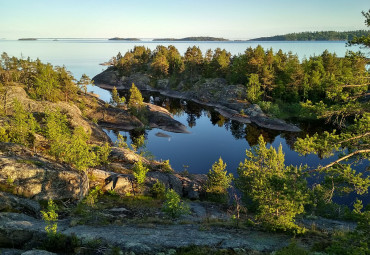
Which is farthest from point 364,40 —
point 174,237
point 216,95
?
point 216,95

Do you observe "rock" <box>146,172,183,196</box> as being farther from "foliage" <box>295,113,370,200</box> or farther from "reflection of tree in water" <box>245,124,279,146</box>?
"reflection of tree in water" <box>245,124,279,146</box>

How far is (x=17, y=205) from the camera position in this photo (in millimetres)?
22219

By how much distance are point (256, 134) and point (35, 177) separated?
6504cm

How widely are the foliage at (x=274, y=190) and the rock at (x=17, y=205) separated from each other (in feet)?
66.2

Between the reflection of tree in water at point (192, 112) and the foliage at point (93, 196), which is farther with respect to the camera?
the reflection of tree in water at point (192, 112)

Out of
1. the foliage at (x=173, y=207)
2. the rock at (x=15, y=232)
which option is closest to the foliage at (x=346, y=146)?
the foliage at (x=173, y=207)

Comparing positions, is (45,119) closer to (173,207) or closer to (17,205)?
(17,205)

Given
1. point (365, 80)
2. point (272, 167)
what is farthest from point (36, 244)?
point (272, 167)

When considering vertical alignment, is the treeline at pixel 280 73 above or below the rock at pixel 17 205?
above

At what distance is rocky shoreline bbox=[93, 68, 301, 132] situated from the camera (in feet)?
282

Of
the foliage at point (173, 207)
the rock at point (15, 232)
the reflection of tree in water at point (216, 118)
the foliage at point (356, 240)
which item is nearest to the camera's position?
the foliage at point (356, 240)

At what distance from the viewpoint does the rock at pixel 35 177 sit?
24.6m

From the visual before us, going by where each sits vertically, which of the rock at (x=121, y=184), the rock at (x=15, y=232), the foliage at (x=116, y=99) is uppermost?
the foliage at (x=116, y=99)

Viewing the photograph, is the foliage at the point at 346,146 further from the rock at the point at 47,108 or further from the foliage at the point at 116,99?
the foliage at the point at 116,99
